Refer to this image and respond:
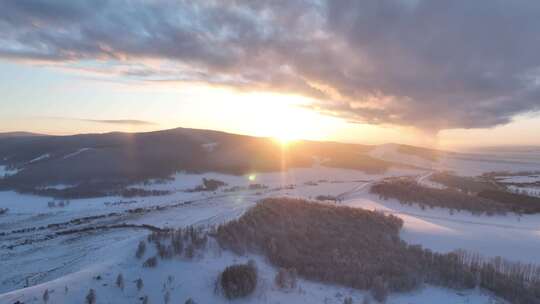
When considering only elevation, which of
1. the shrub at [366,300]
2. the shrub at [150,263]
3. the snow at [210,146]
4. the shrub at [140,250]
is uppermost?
the snow at [210,146]

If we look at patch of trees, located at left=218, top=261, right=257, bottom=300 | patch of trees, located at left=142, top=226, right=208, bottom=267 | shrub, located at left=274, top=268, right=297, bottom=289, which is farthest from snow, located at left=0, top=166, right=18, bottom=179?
shrub, located at left=274, top=268, right=297, bottom=289

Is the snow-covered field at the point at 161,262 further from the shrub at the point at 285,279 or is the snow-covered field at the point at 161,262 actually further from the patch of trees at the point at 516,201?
the patch of trees at the point at 516,201

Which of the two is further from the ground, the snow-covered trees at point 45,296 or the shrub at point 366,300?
the snow-covered trees at point 45,296

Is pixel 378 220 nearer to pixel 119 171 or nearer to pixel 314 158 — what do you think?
pixel 119 171

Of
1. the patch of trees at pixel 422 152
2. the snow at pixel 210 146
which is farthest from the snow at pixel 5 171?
the patch of trees at pixel 422 152

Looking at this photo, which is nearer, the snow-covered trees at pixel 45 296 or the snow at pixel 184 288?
the snow-covered trees at pixel 45 296

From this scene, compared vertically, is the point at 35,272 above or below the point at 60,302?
below

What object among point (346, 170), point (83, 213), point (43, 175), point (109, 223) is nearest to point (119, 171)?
point (43, 175)

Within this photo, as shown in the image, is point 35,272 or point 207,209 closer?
point 35,272
